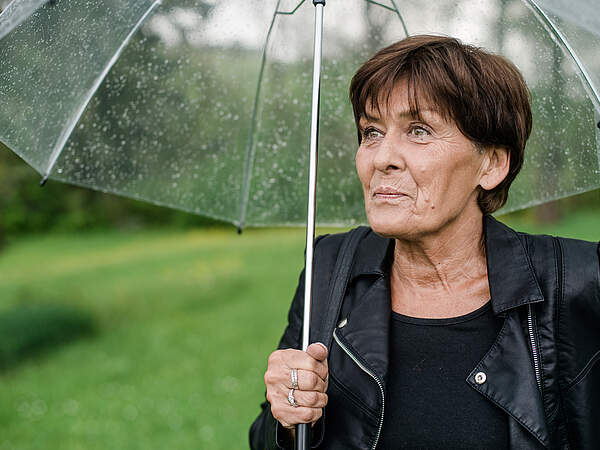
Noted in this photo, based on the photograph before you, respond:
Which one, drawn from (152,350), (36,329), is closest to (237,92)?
(152,350)

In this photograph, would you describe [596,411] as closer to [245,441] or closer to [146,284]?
[245,441]

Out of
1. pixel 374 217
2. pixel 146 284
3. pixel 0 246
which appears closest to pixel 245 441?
pixel 0 246

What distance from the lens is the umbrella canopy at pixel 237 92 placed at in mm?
2266

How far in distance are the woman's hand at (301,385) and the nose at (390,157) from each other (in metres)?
0.59

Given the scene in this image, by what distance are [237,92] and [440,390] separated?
1390 millimetres

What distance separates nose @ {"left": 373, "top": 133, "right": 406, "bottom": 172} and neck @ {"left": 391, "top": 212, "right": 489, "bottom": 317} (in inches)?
10.8

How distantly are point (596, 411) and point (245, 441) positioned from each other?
449cm

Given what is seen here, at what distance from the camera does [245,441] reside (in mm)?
6129

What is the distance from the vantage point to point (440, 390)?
2.14 meters

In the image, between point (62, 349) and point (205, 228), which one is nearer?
point (62, 349)

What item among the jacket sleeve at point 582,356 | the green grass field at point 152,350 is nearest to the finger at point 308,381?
the jacket sleeve at point 582,356

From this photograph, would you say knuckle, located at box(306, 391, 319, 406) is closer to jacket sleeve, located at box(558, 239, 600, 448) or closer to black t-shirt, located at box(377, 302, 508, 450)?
black t-shirt, located at box(377, 302, 508, 450)

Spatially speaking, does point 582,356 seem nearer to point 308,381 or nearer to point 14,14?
point 308,381

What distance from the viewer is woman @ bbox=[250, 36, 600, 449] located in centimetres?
204
